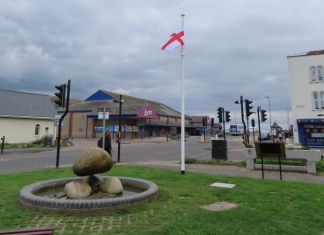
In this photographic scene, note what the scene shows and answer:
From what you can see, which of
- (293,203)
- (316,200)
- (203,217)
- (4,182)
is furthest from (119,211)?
(4,182)

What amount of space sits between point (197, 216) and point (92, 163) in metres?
2.89

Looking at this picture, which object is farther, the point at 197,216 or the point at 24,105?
the point at 24,105

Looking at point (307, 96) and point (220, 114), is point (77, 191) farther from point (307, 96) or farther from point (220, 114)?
point (307, 96)

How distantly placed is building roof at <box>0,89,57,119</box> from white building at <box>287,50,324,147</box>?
32.7 meters

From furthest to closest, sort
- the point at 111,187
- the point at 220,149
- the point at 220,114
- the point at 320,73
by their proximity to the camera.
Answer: the point at 320,73, the point at 220,114, the point at 220,149, the point at 111,187

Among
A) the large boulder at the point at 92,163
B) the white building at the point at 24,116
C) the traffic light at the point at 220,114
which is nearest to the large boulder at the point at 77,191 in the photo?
the large boulder at the point at 92,163

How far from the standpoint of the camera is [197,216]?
4.58 metres

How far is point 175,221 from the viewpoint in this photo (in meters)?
4.30

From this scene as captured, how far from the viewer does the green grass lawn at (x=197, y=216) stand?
13.2 ft

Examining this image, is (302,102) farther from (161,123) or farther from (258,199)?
(161,123)

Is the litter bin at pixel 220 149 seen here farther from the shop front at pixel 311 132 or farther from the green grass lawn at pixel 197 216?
the shop front at pixel 311 132

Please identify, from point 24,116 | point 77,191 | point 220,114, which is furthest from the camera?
point 24,116

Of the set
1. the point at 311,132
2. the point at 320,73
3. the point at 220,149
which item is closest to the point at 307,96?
the point at 320,73

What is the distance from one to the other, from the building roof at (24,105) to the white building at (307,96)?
32.7 meters
